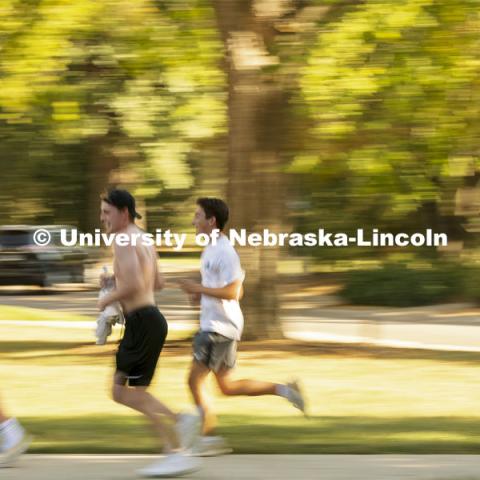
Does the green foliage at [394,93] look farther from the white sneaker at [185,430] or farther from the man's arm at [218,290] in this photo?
the white sneaker at [185,430]

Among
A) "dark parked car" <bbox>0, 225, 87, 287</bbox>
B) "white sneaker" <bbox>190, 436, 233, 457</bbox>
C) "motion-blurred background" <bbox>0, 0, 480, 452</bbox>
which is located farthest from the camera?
"dark parked car" <bbox>0, 225, 87, 287</bbox>

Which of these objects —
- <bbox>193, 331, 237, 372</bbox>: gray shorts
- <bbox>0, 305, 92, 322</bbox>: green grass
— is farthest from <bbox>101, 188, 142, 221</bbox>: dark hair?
<bbox>0, 305, 92, 322</bbox>: green grass

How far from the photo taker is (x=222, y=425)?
402 inches

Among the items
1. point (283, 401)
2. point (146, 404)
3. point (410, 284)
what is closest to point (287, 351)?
point (283, 401)

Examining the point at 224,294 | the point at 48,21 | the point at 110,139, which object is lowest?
the point at 224,294

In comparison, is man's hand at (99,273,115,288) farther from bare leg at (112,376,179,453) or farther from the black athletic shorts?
bare leg at (112,376,179,453)

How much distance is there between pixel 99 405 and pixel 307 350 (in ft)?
18.6

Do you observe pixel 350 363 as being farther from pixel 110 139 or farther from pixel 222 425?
pixel 110 139

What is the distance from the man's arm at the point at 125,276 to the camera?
25.2ft

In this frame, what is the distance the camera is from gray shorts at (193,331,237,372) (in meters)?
8.38

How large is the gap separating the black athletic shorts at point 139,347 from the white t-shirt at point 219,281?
0.61 m

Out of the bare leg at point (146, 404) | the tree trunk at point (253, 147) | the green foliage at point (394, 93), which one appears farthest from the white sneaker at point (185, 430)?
the tree trunk at point (253, 147)

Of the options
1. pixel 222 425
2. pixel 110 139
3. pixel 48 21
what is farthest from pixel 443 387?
pixel 110 139

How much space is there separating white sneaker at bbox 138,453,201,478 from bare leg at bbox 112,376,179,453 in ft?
0.39
